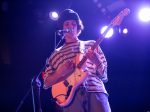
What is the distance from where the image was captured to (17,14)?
6.44m

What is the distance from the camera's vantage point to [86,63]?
342cm

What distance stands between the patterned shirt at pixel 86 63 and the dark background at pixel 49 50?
2490 millimetres

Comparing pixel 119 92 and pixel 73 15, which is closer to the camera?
pixel 73 15

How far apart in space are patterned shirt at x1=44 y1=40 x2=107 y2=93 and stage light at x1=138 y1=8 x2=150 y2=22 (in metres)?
2.39

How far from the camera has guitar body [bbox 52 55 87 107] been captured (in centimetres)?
333

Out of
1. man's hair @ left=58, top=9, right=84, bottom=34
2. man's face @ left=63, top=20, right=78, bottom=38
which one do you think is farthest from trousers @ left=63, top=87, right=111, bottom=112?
man's hair @ left=58, top=9, right=84, bottom=34

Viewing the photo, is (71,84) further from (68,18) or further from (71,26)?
(68,18)

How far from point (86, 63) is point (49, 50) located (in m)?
3.01

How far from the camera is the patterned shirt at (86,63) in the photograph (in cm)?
331

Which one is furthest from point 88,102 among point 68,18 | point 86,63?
point 68,18

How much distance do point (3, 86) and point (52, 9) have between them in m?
1.71

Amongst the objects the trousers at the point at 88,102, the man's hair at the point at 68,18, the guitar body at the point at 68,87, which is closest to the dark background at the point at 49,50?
the man's hair at the point at 68,18

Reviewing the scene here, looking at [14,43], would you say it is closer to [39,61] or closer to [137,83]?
[39,61]

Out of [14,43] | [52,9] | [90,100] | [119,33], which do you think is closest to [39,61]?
[14,43]
